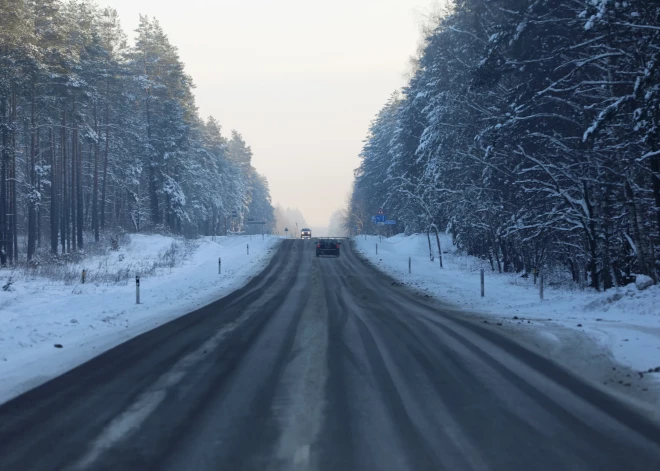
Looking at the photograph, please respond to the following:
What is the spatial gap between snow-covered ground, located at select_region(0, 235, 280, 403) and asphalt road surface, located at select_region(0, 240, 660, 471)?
2.56 ft

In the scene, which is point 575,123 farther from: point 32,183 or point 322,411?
point 32,183

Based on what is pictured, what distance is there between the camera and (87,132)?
3897 centimetres

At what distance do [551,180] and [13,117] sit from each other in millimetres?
30206

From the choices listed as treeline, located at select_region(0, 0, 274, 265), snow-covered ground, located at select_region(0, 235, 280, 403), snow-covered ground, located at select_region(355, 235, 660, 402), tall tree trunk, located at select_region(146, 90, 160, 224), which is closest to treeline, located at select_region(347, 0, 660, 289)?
snow-covered ground, located at select_region(355, 235, 660, 402)

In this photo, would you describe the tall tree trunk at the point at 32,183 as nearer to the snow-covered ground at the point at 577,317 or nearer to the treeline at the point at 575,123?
the snow-covered ground at the point at 577,317

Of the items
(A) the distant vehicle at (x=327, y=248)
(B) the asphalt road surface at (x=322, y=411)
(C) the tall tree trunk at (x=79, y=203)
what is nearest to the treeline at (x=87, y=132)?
(C) the tall tree trunk at (x=79, y=203)

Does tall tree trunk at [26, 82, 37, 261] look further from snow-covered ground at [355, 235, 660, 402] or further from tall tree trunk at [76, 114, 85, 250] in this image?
snow-covered ground at [355, 235, 660, 402]

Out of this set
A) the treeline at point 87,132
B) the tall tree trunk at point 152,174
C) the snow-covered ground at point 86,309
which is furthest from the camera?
the tall tree trunk at point 152,174

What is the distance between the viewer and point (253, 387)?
7.22m

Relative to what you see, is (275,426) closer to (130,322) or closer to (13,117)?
(130,322)

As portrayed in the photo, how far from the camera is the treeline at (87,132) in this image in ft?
102

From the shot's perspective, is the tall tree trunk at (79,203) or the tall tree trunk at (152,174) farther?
the tall tree trunk at (152,174)

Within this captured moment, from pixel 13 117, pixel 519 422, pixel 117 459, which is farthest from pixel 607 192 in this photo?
pixel 13 117

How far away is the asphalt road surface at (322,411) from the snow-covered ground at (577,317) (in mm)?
961
